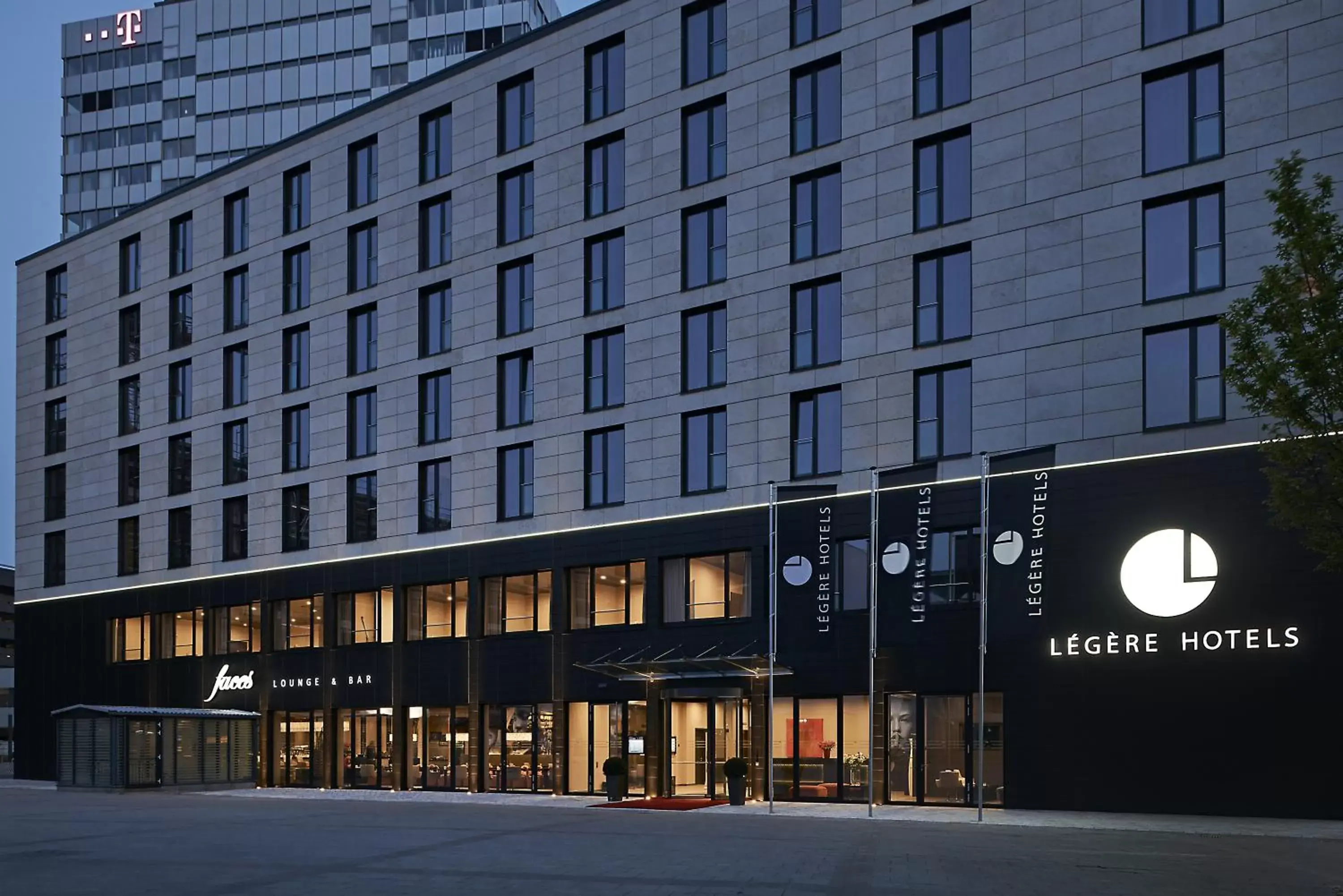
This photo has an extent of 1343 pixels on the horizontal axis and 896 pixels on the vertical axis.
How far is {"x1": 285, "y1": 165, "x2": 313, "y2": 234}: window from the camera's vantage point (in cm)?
5612

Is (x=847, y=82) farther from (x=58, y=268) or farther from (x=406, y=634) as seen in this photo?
(x=58, y=268)

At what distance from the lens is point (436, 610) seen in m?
49.8

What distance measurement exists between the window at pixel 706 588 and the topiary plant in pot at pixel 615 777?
4649 millimetres

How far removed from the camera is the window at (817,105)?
136 ft

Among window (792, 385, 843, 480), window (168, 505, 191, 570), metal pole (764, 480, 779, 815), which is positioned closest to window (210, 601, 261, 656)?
window (168, 505, 191, 570)

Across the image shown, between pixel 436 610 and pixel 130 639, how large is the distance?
18.8 metres

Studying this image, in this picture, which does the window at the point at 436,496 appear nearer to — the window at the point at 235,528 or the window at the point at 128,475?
the window at the point at 235,528

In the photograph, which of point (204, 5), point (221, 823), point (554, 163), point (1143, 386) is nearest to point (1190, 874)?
point (1143, 386)

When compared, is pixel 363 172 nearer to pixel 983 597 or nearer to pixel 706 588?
pixel 706 588

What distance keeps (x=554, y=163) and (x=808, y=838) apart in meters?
27.1

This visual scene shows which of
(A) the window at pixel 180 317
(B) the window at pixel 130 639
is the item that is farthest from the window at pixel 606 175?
(B) the window at pixel 130 639

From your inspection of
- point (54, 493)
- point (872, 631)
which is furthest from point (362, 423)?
point (872, 631)

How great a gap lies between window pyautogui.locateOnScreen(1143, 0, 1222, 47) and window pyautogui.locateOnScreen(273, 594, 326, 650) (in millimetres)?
34304

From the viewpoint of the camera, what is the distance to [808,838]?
27859 mm
